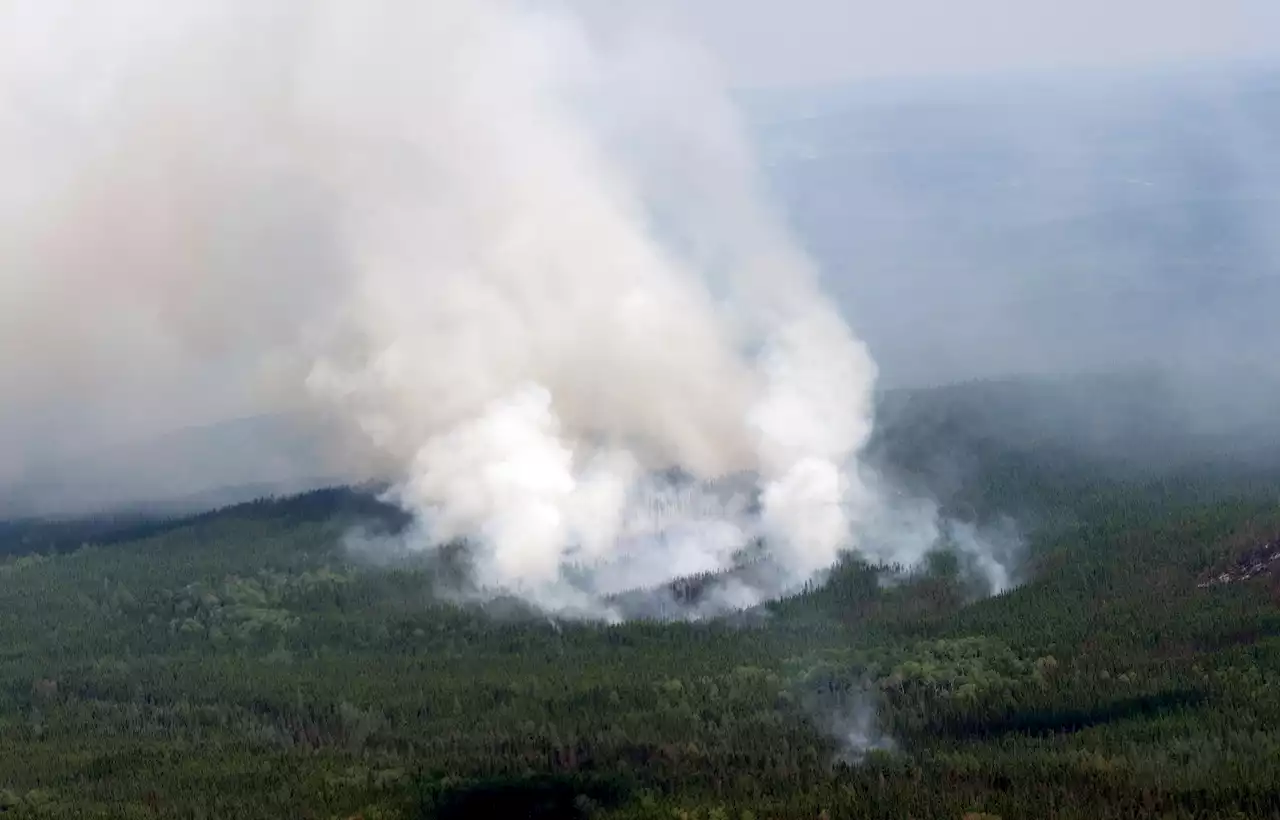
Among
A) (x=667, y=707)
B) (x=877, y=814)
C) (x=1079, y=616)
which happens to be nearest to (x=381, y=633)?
(x=667, y=707)

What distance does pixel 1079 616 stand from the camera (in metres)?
172

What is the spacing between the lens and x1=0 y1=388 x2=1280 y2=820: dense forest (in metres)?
127

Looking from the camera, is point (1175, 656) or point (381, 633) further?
point (381, 633)

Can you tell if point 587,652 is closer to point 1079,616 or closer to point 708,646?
point 708,646

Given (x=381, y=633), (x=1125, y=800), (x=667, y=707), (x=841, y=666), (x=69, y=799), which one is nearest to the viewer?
(x=1125, y=800)

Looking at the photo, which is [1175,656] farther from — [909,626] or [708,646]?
[708,646]

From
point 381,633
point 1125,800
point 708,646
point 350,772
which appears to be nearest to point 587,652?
point 708,646

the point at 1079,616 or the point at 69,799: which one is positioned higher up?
the point at 1079,616

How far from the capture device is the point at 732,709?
5999 inches

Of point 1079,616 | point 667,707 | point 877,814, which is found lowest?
point 877,814

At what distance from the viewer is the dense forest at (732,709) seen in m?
127

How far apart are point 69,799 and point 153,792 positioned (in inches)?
228

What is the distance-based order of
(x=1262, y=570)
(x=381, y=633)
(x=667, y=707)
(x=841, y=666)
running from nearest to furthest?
(x=667, y=707), (x=841, y=666), (x=1262, y=570), (x=381, y=633)

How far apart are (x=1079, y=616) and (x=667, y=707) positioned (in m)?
42.6
